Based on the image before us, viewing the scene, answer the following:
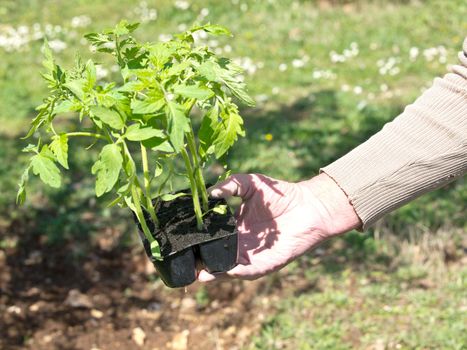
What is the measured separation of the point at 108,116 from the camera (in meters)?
1.71

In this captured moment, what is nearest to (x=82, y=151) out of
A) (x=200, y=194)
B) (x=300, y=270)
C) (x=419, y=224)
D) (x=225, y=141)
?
(x=300, y=270)

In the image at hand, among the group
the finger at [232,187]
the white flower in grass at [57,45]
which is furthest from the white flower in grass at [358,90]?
the finger at [232,187]

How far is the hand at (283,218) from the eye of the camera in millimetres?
2264

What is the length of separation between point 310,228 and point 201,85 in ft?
2.47

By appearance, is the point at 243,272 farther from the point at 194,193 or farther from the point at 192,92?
the point at 192,92

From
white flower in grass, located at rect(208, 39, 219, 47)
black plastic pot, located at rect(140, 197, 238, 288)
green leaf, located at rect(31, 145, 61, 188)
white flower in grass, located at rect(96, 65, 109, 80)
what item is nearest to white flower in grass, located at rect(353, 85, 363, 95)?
white flower in grass, located at rect(208, 39, 219, 47)

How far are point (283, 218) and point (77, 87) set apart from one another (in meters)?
0.90

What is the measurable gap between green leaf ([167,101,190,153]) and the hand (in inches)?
23.8

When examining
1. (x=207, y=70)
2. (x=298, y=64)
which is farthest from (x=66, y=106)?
(x=298, y=64)

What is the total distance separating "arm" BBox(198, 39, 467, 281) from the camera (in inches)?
87.9

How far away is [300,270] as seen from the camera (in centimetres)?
396

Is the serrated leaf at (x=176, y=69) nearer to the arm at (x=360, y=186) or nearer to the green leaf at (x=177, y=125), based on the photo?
the green leaf at (x=177, y=125)

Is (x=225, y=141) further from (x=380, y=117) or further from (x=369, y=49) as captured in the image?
(x=369, y=49)

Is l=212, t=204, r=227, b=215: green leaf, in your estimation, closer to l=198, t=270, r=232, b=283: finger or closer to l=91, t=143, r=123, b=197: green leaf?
l=198, t=270, r=232, b=283: finger
